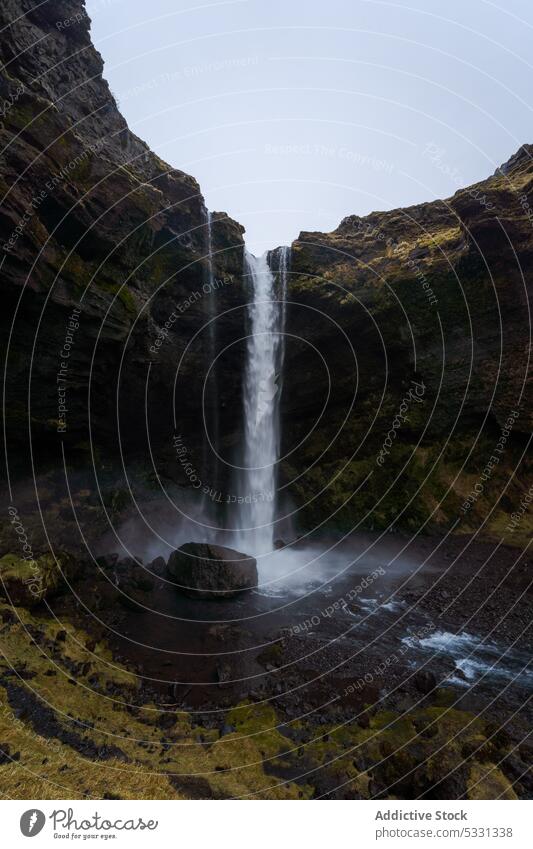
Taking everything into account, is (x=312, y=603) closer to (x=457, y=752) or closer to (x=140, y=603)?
(x=140, y=603)

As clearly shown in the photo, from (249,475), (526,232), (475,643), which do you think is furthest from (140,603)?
(526,232)

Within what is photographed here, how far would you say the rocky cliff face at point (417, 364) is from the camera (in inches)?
1009

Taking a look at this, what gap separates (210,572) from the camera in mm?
19391

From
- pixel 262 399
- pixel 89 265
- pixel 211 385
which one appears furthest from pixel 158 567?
pixel 89 265

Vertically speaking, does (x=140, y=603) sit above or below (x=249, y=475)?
below

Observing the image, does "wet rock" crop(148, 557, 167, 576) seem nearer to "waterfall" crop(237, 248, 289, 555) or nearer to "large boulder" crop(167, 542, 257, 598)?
"large boulder" crop(167, 542, 257, 598)

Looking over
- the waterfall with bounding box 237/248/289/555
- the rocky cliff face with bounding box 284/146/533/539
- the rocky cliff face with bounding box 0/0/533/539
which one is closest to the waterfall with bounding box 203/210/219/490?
the rocky cliff face with bounding box 0/0/533/539

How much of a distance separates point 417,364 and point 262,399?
12500mm

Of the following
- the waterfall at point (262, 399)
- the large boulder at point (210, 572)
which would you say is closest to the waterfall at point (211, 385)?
the waterfall at point (262, 399)

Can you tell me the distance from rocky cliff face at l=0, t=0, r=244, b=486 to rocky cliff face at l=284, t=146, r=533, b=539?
7.12 meters

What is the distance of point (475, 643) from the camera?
14695 millimetres

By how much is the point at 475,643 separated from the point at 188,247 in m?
28.4

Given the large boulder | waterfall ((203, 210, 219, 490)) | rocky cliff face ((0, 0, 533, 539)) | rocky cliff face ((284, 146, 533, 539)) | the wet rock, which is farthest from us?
waterfall ((203, 210, 219, 490))

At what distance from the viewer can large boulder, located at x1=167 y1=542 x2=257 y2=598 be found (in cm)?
1911
